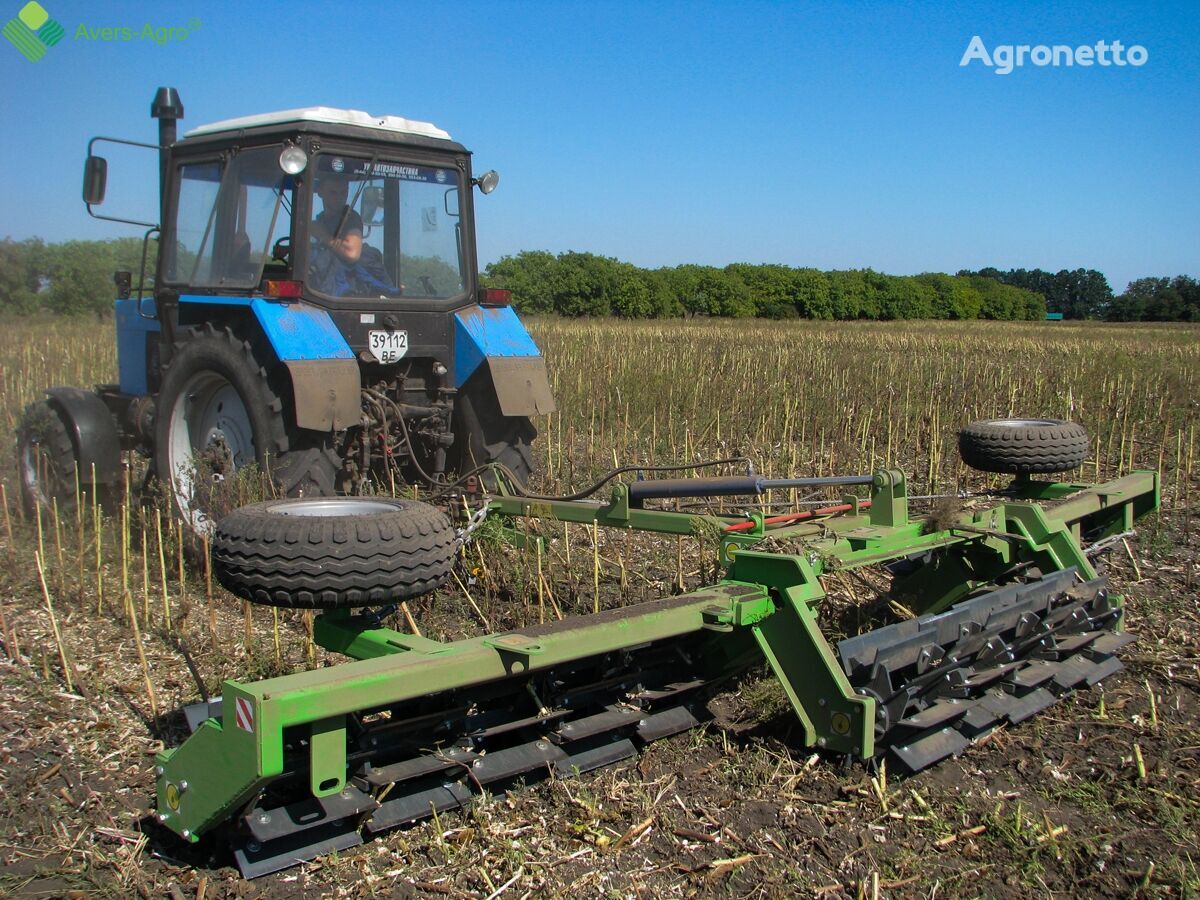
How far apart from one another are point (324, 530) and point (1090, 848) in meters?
2.20

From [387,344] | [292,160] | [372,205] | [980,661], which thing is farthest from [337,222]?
[980,661]

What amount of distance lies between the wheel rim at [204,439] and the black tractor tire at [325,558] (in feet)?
8.49

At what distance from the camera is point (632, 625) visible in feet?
10.0

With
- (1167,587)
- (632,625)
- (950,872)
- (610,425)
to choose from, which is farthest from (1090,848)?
(610,425)

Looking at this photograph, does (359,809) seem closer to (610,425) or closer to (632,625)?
(632,625)

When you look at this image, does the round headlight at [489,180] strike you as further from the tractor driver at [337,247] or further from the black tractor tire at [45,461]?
the black tractor tire at [45,461]

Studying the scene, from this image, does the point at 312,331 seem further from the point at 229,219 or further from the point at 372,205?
the point at 229,219

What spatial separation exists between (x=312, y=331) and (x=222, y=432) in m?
0.87

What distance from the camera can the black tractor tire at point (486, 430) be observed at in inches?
229

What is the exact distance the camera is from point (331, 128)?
548 centimetres

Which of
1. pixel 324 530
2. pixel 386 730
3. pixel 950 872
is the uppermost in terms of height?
pixel 324 530

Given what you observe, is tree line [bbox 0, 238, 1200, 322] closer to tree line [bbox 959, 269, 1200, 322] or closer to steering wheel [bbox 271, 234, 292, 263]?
tree line [bbox 959, 269, 1200, 322]

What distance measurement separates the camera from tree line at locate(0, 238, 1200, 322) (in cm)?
2447

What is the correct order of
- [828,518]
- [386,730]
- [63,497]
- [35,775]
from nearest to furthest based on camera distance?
[386,730], [35,775], [828,518], [63,497]
